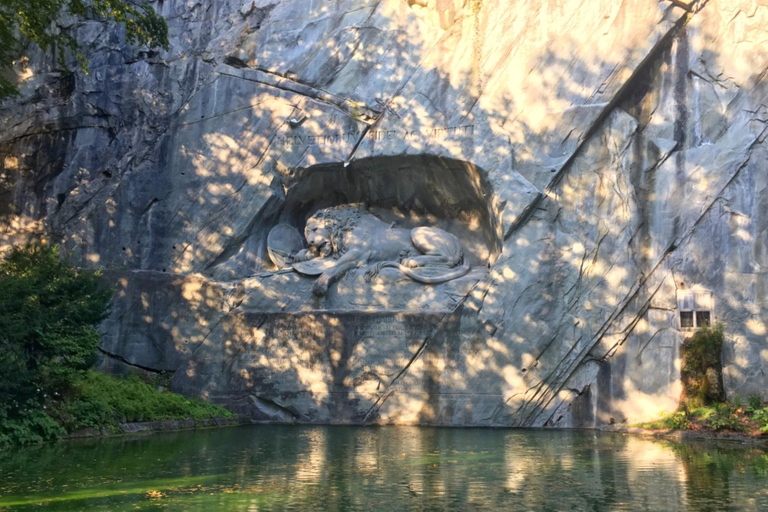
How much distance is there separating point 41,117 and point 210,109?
445 centimetres

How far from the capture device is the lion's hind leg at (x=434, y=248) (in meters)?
17.7

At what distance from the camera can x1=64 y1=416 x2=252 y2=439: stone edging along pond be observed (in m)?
12.3

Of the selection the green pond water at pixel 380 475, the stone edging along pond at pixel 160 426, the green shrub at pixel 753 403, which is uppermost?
the green shrub at pixel 753 403

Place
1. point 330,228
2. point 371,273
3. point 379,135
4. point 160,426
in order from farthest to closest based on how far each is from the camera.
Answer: point 330,228 < point 379,135 < point 371,273 < point 160,426

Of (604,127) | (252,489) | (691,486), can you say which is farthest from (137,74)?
(691,486)

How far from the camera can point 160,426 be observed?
14.1 metres

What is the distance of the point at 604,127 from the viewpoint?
1688cm

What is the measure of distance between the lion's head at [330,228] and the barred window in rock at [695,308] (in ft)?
22.7

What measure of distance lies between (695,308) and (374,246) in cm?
659

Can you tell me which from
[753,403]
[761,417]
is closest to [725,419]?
[761,417]

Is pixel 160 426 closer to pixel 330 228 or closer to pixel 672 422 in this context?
pixel 330 228

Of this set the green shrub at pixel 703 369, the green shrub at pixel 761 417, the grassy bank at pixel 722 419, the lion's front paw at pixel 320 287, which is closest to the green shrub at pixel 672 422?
the grassy bank at pixel 722 419

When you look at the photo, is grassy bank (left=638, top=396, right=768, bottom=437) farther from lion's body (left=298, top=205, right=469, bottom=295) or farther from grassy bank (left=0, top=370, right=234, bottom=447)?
grassy bank (left=0, top=370, right=234, bottom=447)

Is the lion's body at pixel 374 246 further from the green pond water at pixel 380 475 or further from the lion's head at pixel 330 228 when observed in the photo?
the green pond water at pixel 380 475
